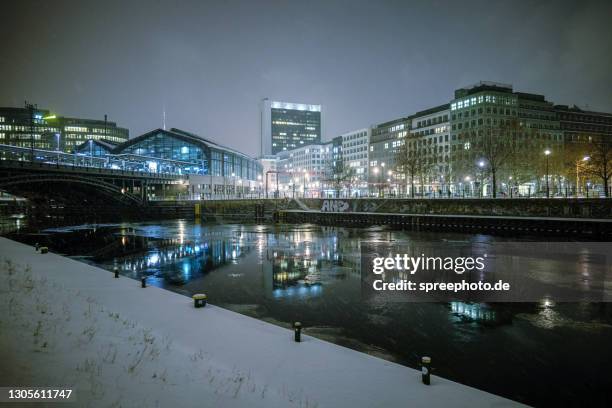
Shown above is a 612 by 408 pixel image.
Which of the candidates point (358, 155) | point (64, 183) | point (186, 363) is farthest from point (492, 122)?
point (186, 363)

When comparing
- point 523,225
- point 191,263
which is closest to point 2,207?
point 191,263

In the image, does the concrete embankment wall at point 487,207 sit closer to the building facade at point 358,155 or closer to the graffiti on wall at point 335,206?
the graffiti on wall at point 335,206

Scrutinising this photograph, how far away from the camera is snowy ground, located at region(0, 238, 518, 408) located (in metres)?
6.77

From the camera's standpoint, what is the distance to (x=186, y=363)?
8.20 meters

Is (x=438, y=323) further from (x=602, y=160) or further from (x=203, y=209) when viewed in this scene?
(x=203, y=209)

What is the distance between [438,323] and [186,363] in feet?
29.3

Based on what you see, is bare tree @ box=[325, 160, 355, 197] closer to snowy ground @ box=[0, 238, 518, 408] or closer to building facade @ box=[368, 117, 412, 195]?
building facade @ box=[368, 117, 412, 195]

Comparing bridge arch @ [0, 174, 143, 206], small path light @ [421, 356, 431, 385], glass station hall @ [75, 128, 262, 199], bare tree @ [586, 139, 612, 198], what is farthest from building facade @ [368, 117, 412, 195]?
small path light @ [421, 356, 431, 385]

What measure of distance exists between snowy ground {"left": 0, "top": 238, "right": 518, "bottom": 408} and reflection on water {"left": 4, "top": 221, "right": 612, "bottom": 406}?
3.87 ft

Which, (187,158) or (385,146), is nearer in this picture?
(187,158)

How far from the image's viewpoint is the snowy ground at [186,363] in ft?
22.2

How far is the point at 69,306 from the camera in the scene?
1170 centimetres

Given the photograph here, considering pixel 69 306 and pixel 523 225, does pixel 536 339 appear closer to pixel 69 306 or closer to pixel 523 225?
pixel 69 306

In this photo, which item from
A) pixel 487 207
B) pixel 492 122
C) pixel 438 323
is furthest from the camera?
pixel 492 122
